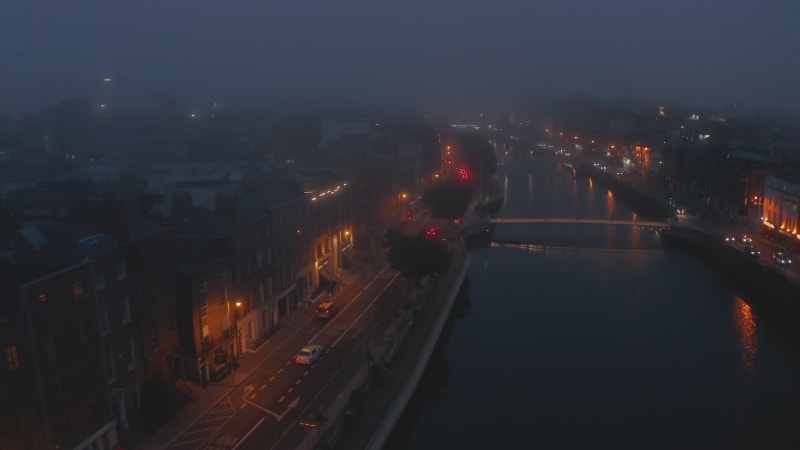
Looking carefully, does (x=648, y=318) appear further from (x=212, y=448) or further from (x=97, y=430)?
(x=97, y=430)

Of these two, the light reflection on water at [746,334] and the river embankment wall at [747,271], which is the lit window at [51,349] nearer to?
the light reflection on water at [746,334]

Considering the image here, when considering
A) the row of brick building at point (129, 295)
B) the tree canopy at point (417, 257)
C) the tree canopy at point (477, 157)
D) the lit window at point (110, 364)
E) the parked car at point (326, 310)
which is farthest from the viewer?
the tree canopy at point (477, 157)

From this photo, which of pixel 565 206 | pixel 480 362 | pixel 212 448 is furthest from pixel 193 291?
pixel 565 206

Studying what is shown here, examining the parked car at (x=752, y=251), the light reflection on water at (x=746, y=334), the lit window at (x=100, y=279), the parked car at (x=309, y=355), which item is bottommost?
the light reflection on water at (x=746, y=334)

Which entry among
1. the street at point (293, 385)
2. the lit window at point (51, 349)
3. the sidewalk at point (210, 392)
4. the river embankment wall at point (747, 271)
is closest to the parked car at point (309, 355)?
the street at point (293, 385)

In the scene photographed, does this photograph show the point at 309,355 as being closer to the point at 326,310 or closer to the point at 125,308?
the point at 326,310

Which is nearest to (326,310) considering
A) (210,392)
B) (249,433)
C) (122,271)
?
(210,392)

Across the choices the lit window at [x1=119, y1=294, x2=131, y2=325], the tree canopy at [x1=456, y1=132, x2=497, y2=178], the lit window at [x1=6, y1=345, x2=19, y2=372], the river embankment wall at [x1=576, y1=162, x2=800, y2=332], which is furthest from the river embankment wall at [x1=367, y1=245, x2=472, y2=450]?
the tree canopy at [x1=456, y1=132, x2=497, y2=178]

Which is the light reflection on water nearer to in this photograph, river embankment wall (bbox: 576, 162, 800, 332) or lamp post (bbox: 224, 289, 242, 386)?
river embankment wall (bbox: 576, 162, 800, 332)
